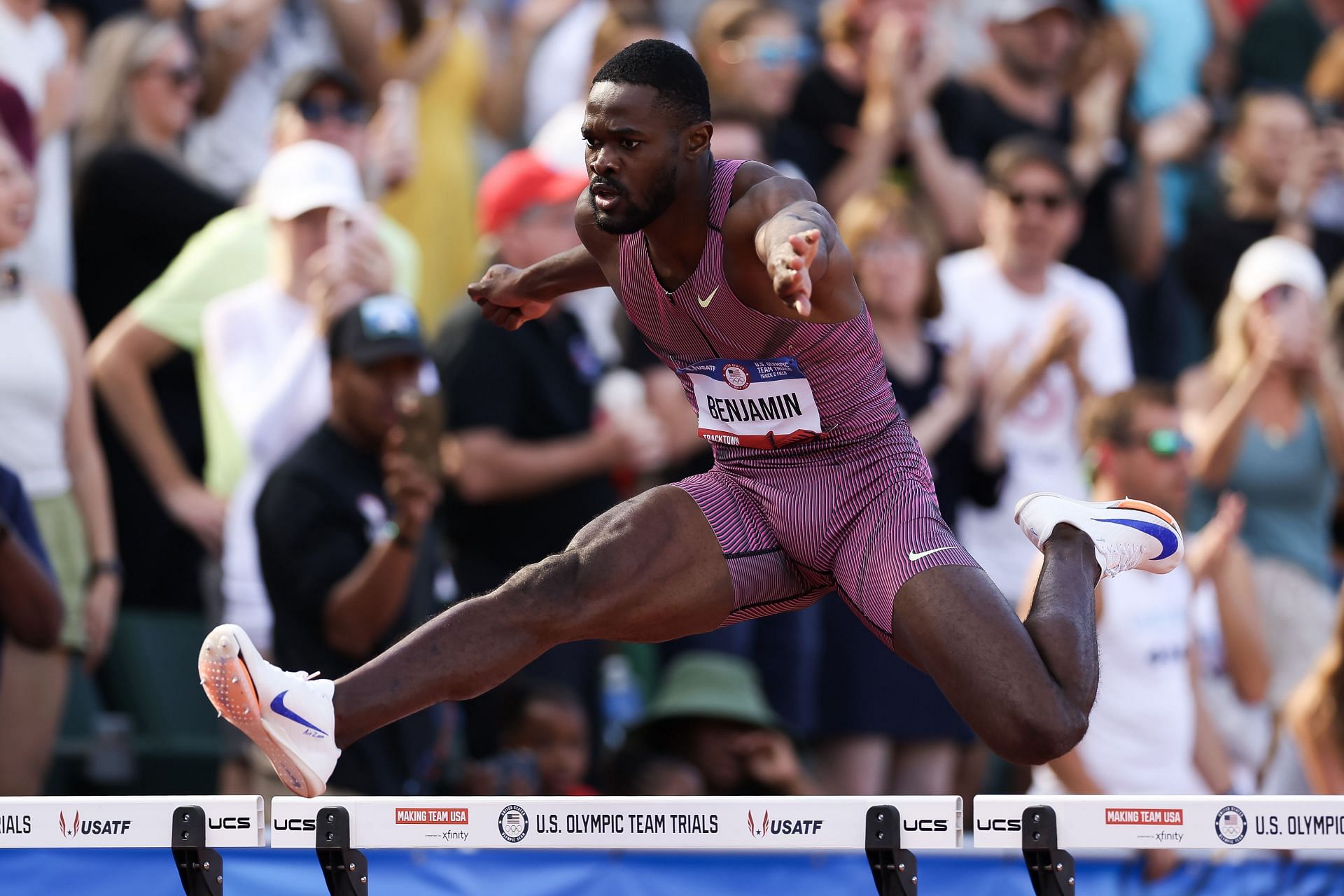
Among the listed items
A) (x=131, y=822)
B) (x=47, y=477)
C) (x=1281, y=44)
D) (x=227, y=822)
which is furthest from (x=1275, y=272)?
(x=131, y=822)

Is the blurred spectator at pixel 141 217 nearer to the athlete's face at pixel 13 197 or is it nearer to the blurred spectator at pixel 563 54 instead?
the athlete's face at pixel 13 197

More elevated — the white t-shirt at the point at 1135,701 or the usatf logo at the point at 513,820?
the white t-shirt at the point at 1135,701

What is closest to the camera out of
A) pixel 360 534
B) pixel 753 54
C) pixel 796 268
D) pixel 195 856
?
pixel 796 268

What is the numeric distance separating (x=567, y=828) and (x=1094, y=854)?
193 centimetres

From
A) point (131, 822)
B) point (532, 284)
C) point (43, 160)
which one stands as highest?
point (43, 160)

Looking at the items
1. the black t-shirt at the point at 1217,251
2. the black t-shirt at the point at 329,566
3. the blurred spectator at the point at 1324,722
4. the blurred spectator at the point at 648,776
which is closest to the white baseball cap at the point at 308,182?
the black t-shirt at the point at 329,566

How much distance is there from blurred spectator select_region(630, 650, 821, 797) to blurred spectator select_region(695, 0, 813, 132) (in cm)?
279

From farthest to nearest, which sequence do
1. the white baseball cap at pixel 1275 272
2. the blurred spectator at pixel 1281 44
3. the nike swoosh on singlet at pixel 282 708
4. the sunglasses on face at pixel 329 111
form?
the blurred spectator at pixel 1281 44, the white baseball cap at pixel 1275 272, the sunglasses on face at pixel 329 111, the nike swoosh on singlet at pixel 282 708

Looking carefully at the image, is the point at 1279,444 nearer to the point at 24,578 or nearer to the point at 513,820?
the point at 513,820

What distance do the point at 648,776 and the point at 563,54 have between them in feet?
13.2

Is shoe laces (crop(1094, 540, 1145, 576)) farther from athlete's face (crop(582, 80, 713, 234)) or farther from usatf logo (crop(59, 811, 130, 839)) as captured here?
usatf logo (crop(59, 811, 130, 839))

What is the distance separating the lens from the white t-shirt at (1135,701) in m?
7.12

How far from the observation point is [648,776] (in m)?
7.22

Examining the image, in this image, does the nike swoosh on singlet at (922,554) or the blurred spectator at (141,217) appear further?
the blurred spectator at (141,217)
